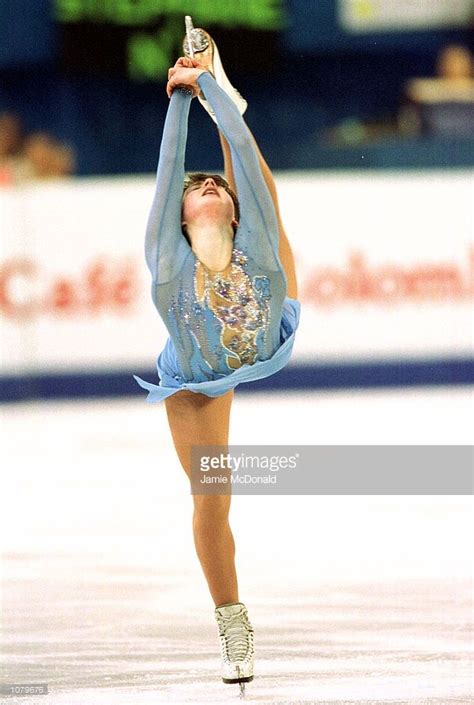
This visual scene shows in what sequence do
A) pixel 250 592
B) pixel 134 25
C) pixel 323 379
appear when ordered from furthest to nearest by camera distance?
pixel 134 25
pixel 323 379
pixel 250 592

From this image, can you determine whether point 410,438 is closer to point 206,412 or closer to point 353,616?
point 353,616

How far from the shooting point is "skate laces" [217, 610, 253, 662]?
7.86 ft

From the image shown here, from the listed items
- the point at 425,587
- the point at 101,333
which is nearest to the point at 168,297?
the point at 425,587

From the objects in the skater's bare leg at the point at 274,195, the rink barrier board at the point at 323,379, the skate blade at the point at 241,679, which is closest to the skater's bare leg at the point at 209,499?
the skate blade at the point at 241,679

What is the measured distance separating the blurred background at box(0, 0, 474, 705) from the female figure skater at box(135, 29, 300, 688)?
0.12 metres

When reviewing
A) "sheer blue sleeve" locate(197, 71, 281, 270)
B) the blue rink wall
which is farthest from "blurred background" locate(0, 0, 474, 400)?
"sheer blue sleeve" locate(197, 71, 281, 270)

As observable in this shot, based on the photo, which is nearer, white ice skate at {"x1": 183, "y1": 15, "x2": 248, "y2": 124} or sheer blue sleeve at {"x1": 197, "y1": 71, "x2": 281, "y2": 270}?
sheer blue sleeve at {"x1": 197, "y1": 71, "x2": 281, "y2": 270}

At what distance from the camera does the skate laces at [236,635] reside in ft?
7.86

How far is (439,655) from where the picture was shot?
8.34 feet

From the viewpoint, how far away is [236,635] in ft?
7.90

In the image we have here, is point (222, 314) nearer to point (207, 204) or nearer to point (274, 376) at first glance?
point (207, 204)

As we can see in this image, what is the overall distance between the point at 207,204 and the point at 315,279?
393 centimetres

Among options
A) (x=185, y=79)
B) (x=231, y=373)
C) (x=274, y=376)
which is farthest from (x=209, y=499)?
(x=274, y=376)

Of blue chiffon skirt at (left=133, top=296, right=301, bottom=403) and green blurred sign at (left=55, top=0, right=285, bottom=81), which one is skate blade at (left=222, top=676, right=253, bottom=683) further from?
green blurred sign at (left=55, top=0, right=285, bottom=81)
